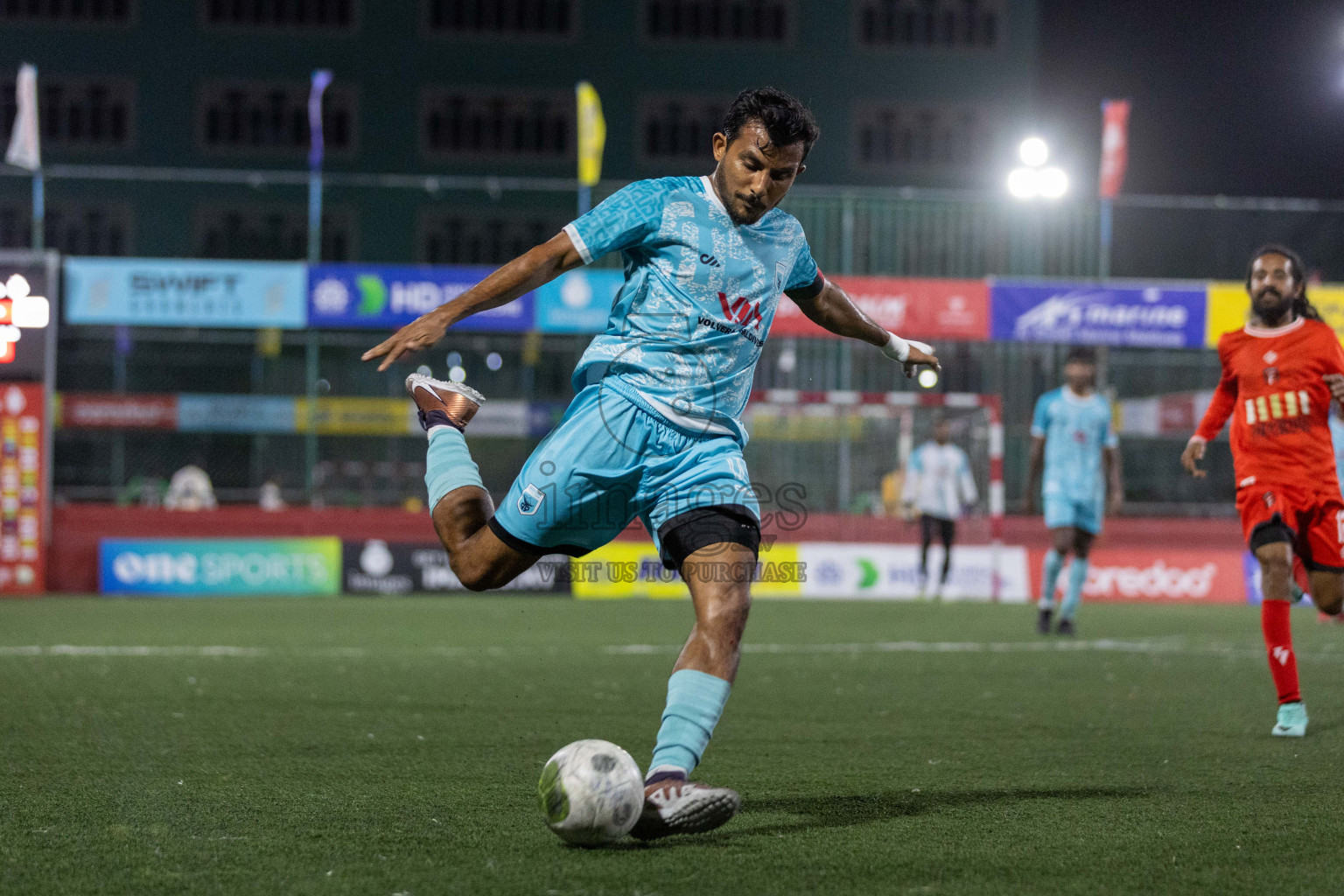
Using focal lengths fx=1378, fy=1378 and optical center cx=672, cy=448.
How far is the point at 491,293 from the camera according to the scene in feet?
12.6

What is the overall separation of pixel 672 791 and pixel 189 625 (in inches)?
393

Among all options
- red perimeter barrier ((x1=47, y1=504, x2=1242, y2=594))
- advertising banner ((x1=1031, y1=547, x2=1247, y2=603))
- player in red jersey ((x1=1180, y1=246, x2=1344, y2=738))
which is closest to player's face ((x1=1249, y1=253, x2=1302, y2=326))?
player in red jersey ((x1=1180, y1=246, x2=1344, y2=738))

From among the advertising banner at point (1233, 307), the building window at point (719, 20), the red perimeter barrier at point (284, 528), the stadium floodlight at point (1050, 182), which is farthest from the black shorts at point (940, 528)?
the building window at point (719, 20)

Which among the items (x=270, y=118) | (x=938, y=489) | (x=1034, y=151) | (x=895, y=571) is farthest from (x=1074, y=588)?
(x=270, y=118)

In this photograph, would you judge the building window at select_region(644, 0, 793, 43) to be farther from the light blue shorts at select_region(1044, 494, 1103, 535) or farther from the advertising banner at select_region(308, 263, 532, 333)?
the light blue shorts at select_region(1044, 494, 1103, 535)

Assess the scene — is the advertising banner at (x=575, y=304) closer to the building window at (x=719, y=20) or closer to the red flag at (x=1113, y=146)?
the red flag at (x=1113, y=146)

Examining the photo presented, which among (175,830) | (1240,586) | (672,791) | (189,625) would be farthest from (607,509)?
(1240,586)

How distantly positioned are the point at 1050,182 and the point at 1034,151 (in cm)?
264

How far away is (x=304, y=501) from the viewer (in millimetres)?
20750

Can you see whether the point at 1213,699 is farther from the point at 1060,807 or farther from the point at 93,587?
the point at 93,587

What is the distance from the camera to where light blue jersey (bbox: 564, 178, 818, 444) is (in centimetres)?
406

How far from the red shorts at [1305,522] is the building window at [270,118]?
129ft

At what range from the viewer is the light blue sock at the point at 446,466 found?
4.57 metres

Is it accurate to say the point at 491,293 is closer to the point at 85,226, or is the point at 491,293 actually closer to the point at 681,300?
the point at 681,300
